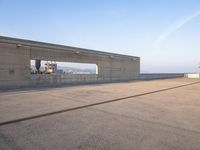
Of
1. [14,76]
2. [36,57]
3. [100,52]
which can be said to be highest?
[100,52]

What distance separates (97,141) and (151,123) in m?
2.05

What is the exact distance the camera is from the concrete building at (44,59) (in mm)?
14271

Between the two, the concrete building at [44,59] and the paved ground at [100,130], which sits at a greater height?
the concrete building at [44,59]

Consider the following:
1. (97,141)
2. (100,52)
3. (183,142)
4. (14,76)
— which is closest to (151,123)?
(183,142)

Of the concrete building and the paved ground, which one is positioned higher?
the concrete building

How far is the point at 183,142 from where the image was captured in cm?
357

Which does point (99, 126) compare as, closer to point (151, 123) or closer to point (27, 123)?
point (151, 123)

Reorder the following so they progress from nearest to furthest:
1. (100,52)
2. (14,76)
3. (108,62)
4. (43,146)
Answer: (43,146) → (14,76) → (100,52) → (108,62)

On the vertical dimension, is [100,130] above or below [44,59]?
below

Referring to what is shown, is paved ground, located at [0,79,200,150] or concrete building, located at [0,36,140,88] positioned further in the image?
concrete building, located at [0,36,140,88]

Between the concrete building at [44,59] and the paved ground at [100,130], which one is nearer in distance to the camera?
the paved ground at [100,130]

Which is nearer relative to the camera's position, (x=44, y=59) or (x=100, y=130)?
(x=100, y=130)

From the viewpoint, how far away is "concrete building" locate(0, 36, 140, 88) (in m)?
14.3

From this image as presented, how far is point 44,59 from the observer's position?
54.7 ft
